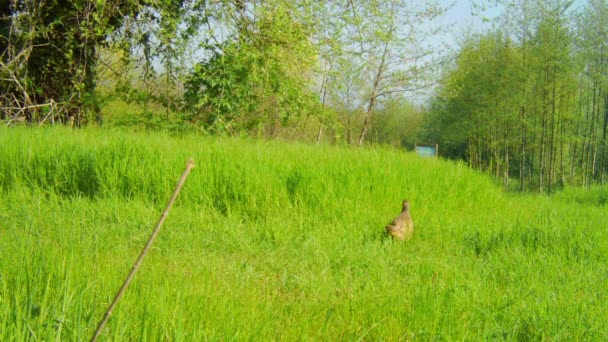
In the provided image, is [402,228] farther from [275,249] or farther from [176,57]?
[176,57]

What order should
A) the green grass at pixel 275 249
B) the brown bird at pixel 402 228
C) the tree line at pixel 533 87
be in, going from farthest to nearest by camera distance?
1. the tree line at pixel 533 87
2. the brown bird at pixel 402 228
3. the green grass at pixel 275 249

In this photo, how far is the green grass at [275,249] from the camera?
2062 millimetres

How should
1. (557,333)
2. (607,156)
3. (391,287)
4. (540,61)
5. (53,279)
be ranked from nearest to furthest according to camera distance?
(53,279) → (557,333) → (391,287) → (540,61) → (607,156)

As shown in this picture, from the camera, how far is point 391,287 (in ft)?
10.1

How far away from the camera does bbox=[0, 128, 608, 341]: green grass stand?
2.06 m

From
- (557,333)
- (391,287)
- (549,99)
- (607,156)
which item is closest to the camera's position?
(557,333)

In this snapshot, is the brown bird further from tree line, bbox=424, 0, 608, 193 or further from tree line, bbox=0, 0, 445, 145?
tree line, bbox=424, 0, 608, 193

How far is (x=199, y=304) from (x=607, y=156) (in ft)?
106

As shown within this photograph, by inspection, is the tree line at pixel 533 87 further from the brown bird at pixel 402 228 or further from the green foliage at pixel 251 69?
the brown bird at pixel 402 228

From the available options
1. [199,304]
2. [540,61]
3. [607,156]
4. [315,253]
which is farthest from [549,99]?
[199,304]

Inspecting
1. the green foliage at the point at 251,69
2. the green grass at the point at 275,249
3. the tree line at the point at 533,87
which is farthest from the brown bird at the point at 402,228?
the tree line at the point at 533,87

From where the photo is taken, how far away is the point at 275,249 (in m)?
4.11

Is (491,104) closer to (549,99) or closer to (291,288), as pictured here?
(549,99)

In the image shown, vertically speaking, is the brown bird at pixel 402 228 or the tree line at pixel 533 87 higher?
the tree line at pixel 533 87
